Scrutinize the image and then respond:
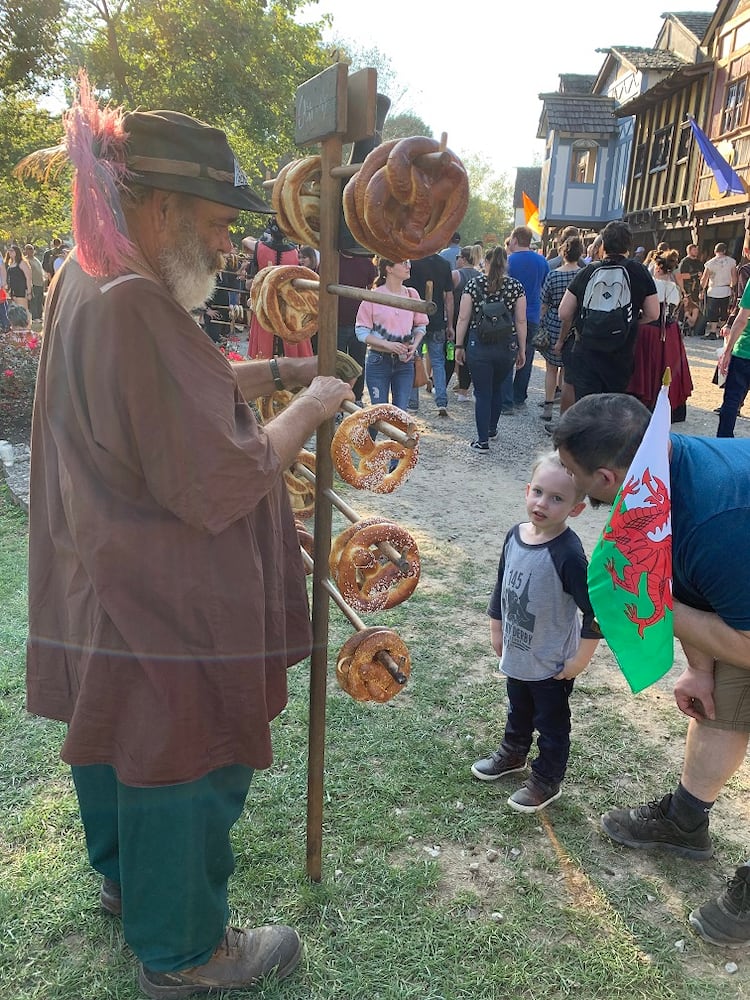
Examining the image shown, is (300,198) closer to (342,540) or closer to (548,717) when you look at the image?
(342,540)

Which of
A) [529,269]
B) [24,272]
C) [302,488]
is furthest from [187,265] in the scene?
[24,272]

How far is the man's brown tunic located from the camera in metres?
1.42

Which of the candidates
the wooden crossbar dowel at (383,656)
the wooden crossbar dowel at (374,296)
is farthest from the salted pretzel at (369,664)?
the wooden crossbar dowel at (374,296)

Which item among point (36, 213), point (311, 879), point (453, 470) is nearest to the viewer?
point (311, 879)

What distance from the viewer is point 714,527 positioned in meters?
1.91

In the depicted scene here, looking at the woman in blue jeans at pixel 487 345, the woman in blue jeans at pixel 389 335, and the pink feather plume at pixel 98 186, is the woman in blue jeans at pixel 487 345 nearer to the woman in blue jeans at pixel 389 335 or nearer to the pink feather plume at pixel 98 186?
the woman in blue jeans at pixel 389 335

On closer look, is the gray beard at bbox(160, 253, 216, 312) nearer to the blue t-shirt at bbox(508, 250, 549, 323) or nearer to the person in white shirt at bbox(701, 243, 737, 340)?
the blue t-shirt at bbox(508, 250, 549, 323)

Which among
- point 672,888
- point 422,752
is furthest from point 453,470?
point 672,888

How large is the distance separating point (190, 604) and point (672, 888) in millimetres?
1869

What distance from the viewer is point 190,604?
155 centimetres

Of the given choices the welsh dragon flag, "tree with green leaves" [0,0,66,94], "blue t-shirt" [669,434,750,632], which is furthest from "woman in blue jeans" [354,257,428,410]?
"tree with green leaves" [0,0,66,94]

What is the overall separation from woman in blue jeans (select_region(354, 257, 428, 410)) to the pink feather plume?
139 inches

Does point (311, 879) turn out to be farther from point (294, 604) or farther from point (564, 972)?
point (294, 604)

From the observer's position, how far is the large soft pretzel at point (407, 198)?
1517 mm
